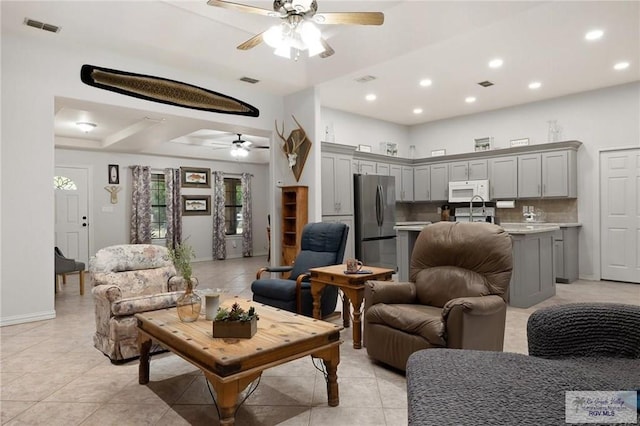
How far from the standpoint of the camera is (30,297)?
415 centimetres

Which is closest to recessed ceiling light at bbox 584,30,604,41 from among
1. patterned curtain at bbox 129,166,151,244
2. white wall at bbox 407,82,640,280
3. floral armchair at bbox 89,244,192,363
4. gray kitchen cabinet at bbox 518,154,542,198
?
white wall at bbox 407,82,640,280

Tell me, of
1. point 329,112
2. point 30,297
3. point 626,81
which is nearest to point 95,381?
point 30,297

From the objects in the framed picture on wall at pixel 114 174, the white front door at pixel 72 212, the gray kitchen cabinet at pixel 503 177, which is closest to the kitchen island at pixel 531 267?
the gray kitchen cabinet at pixel 503 177

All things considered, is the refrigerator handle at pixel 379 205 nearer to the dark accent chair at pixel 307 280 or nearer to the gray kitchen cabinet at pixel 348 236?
the gray kitchen cabinet at pixel 348 236

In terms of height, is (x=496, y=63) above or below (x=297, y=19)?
above

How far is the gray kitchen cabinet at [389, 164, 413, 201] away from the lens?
800 centimetres

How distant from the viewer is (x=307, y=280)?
383 centimetres

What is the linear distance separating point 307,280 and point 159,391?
169cm

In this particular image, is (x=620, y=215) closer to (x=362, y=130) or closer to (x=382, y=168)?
(x=382, y=168)

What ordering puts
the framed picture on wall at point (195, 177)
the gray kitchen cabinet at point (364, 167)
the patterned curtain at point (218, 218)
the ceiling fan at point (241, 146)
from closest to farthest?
the gray kitchen cabinet at point (364, 167), the ceiling fan at point (241, 146), the framed picture on wall at point (195, 177), the patterned curtain at point (218, 218)

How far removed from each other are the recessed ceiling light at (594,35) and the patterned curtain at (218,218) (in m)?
7.74

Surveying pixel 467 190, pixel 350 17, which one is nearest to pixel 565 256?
pixel 467 190

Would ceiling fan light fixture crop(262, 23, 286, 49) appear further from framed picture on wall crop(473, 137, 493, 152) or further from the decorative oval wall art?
framed picture on wall crop(473, 137, 493, 152)

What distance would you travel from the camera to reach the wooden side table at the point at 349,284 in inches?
125
